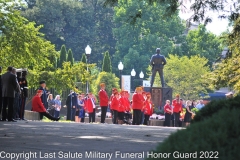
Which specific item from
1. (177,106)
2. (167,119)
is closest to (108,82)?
(167,119)

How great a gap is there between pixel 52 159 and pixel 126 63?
322 feet

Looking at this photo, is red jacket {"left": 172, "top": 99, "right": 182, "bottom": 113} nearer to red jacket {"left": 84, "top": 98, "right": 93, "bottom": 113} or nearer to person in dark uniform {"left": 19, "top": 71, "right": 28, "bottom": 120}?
red jacket {"left": 84, "top": 98, "right": 93, "bottom": 113}

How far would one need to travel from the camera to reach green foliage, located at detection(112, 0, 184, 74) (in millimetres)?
106625

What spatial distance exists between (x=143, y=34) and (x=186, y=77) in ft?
74.5

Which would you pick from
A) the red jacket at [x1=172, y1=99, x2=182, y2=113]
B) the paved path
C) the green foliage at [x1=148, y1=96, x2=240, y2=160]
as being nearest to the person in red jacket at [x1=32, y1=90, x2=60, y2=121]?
the red jacket at [x1=172, y1=99, x2=182, y2=113]

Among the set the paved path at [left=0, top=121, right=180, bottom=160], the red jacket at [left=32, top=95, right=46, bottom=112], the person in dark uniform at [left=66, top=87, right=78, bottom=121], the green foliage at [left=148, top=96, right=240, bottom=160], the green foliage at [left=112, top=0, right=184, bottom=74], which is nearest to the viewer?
the green foliage at [left=148, top=96, right=240, bottom=160]

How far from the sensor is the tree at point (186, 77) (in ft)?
294

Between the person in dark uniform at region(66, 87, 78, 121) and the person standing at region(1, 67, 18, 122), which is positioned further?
the person in dark uniform at region(66, 87, 78, 121)

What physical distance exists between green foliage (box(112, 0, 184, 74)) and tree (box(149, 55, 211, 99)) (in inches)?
509

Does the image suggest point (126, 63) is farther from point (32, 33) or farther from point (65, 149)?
point (65, 149)

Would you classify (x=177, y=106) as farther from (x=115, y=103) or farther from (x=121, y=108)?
(x=115, y=103)

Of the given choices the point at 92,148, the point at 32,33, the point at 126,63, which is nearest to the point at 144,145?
the point at 92,148

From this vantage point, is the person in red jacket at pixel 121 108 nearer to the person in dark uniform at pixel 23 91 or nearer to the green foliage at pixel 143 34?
the person in dark uniform at pixel 23 91

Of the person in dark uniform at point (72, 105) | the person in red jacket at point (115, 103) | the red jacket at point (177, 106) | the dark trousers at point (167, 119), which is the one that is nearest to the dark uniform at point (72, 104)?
the person in dark uniform at point (72, 105)
